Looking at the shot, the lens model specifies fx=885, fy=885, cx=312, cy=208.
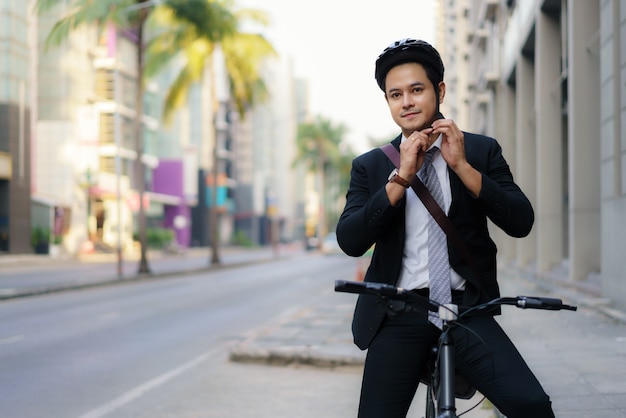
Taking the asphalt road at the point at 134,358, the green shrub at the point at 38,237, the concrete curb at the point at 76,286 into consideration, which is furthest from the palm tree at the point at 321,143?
the asphalt road at the point at 134,358

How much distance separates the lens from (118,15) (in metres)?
29.3

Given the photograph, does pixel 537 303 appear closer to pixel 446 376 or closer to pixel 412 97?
pixel 446 376

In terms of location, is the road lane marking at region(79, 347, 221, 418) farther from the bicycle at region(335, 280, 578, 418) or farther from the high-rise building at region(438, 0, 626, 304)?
the high-rise building at region(438, 0, 626, 304)

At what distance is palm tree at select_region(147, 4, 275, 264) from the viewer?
1473 inches

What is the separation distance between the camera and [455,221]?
296 cm

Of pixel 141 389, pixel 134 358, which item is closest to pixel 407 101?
pixel 141 389

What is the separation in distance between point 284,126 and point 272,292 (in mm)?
107933

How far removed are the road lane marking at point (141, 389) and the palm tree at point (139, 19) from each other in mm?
19508

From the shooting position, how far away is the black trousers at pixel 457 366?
2.71 meters

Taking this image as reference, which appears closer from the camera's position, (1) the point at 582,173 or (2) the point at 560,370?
(2) the point at 560,370

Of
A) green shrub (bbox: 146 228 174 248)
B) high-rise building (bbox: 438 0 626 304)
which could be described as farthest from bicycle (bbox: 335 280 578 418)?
green shrub (bbox: 146 228 174 248)

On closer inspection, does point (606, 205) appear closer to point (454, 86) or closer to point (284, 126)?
point (454, 86)

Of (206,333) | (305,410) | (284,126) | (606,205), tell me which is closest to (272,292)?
(206,333)

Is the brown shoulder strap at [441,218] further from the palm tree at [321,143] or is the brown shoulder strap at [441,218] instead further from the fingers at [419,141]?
the palm tree at [321,143]
